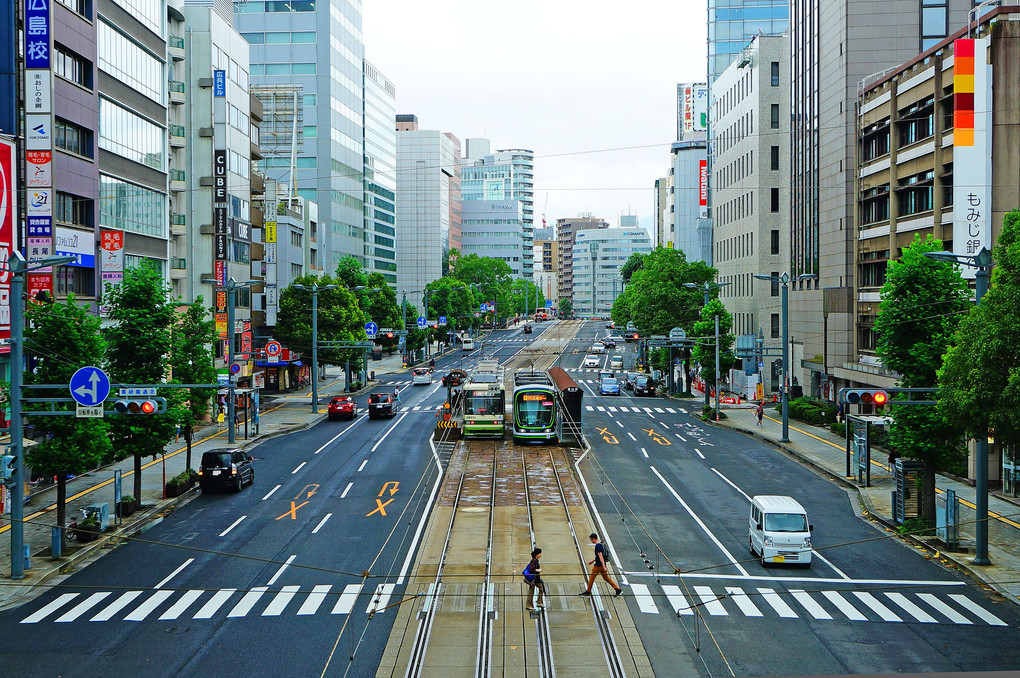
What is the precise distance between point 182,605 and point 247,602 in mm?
1664

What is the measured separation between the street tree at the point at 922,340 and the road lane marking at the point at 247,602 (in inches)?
885

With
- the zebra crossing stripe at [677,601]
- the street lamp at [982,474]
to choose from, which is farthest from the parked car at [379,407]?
the street lamp at [982,474]

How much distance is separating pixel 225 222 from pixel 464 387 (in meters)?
25.5

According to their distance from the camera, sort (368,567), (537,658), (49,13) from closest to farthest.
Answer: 1. (537,658)
2. (368,567)
3. (49,13)

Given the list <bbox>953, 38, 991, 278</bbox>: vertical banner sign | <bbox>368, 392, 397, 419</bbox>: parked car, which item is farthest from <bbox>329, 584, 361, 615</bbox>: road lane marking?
<bbox>368, 392, 397, 419</bbox>: parked car

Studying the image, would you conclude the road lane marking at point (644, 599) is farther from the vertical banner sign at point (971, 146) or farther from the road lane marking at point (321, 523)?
the vertical banner sign at point (971, 146)

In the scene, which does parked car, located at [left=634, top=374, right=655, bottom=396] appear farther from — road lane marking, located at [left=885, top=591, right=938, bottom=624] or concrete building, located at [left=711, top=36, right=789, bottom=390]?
road lane marking, located at [left=885, top=591, right=938, bottom=624]

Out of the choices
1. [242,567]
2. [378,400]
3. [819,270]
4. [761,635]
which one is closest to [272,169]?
[378,400]

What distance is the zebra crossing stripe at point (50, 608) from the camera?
75.7 feet

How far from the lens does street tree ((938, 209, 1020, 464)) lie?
79.7 ft

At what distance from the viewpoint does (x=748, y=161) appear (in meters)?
98.7

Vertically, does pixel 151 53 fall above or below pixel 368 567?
above

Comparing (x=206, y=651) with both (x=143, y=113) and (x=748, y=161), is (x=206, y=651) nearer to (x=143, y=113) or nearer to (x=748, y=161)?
(x=143, y=113)

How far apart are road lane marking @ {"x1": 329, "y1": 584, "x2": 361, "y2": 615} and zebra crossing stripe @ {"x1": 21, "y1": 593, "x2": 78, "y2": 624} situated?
735 centimetres
